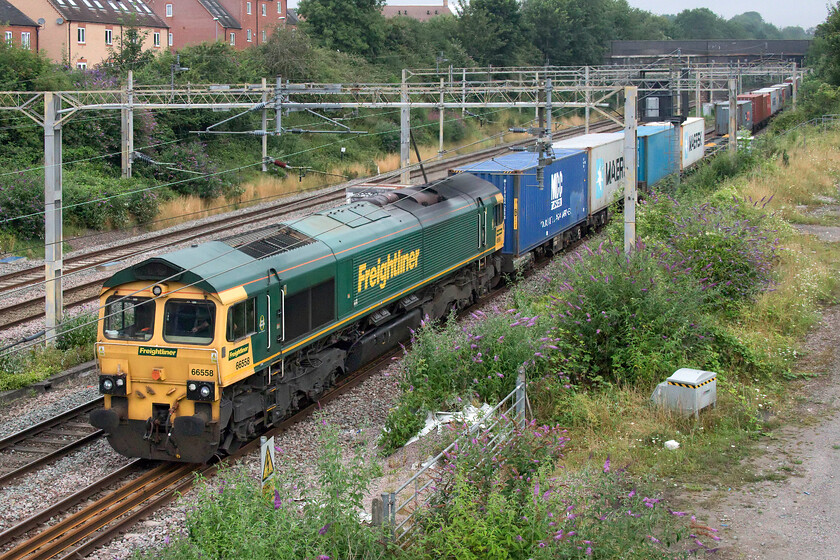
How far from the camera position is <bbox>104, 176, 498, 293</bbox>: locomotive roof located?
39.3 ft

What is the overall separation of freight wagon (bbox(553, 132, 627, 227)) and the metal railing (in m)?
15.7

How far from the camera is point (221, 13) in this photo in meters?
70.2

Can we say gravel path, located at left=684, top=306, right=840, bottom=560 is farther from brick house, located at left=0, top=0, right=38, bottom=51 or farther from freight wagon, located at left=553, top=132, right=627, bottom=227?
brick house, located at left=0, top=0, right=38, bottom=51

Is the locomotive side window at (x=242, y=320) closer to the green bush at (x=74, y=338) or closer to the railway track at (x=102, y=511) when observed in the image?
the railway track at (x=102, y=511)

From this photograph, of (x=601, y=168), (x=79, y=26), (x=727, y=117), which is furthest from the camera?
(x=727, y=117)

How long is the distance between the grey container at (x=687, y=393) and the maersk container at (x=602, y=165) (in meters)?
13.9

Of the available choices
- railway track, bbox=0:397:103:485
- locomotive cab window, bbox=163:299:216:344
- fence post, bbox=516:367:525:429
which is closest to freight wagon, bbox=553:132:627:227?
fence post, bbox=516:367:525:429

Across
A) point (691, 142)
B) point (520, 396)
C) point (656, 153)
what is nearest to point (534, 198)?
point (656, 153)

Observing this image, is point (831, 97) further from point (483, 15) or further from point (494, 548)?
point (494, 548)

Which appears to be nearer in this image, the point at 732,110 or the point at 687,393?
the point at 687,393

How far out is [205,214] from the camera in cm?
3647

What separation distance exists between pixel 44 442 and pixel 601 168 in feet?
66.4

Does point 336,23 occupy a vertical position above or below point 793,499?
above

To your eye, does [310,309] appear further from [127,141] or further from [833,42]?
[833,42]
